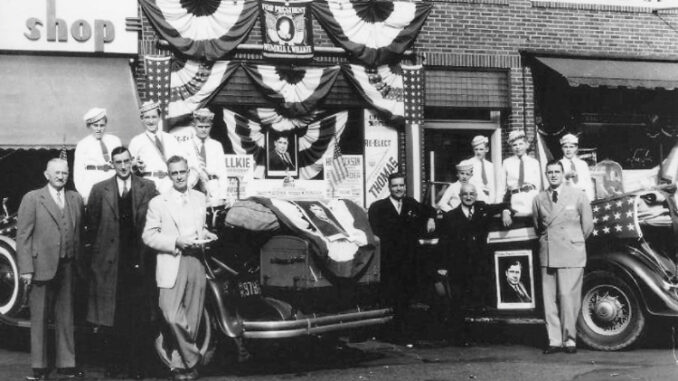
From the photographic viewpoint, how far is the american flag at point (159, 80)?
12914 mm

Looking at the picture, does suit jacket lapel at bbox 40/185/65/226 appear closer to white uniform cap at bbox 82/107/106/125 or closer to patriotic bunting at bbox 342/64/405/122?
white uniform cap at bbox 82/107/106/125

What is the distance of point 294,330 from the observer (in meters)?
8.09

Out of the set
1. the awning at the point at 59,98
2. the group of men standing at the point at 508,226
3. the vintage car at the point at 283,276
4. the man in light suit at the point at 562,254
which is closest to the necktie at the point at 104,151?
the vintage car at the point at 283,276

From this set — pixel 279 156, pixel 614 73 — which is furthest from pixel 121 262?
pixel 614 73

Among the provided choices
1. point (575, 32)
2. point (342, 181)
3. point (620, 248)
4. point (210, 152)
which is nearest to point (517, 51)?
point (575, 32)

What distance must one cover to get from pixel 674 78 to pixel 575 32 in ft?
6.24

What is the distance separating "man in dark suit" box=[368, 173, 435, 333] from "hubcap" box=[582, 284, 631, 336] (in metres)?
2.05

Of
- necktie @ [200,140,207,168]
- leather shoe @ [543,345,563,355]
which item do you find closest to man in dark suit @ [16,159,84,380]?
necktie @ [200,140,207,168]

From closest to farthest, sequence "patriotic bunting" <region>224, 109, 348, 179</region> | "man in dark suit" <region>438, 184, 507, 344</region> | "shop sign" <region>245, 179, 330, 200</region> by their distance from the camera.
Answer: "shop sign" <region>245, 179, 330, 200</region> → "man in dark suit" <region>438, 184, 507, 344</region> → "patriotic bunting" <region>224, 109, 348, 179</region>

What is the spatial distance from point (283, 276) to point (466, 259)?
2895mm

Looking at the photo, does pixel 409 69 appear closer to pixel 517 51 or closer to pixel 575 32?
pixel 517 51

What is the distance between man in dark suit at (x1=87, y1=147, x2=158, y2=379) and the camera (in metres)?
8.59

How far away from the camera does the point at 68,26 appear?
41.8ft

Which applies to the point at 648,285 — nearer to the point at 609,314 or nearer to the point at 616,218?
the point at 609,314
